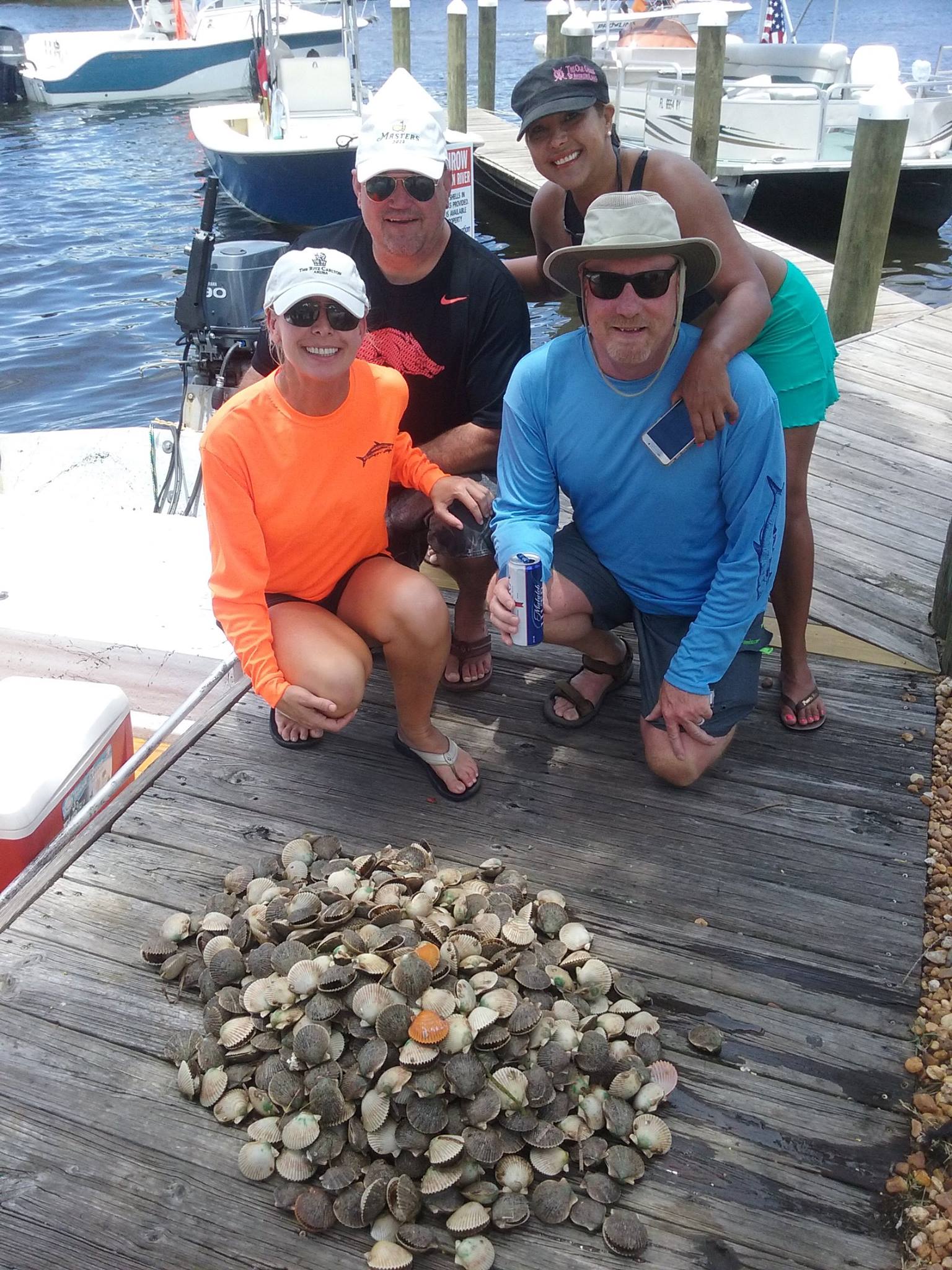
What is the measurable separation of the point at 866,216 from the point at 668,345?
4.11m

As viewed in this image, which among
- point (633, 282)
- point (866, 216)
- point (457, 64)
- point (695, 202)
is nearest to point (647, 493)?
point (633, 282)

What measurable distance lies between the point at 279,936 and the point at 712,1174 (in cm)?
96

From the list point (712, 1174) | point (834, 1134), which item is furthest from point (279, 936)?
point (834, 1134)

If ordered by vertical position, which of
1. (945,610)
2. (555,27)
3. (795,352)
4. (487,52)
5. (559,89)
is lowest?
(945,610)

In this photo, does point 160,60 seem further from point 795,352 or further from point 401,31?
point 795,352

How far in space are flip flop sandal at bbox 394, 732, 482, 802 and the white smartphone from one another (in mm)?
935

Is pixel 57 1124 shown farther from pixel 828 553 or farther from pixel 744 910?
pixel 828 553

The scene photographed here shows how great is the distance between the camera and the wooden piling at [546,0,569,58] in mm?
11609

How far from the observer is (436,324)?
118 inches

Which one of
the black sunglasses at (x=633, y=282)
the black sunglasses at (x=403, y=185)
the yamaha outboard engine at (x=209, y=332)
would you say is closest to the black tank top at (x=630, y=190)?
the black sunglasses at (x=633, y=282)

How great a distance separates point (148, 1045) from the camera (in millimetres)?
2078

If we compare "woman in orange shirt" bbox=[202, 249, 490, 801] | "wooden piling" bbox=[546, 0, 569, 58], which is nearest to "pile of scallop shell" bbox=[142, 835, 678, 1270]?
"woman in orange shirt" bbox=[202, 249, 490, 801]

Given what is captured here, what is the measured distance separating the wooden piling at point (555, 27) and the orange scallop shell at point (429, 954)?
11.8 m

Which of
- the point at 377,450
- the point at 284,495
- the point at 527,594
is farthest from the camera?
the point at 377,450
